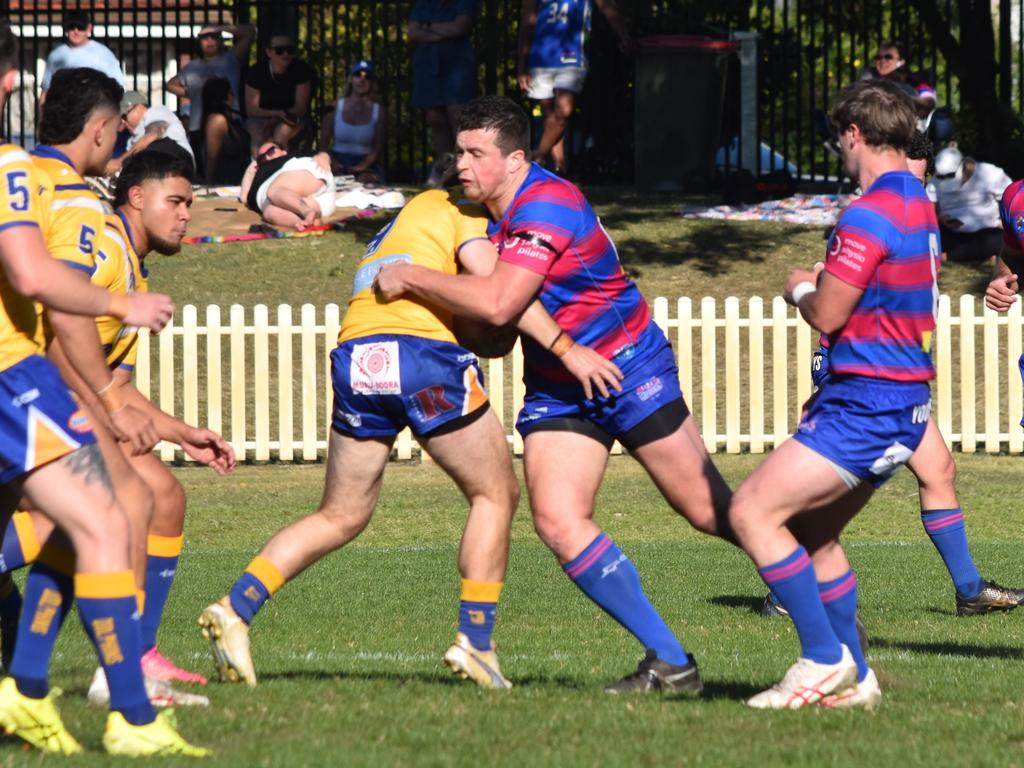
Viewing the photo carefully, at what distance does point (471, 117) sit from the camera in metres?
6.39

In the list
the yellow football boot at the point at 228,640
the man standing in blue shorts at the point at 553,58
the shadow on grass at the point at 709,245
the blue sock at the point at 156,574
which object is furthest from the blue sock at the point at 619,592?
the man standing in blue shorts at the point at 553,58

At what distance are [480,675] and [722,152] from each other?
20.1 meters

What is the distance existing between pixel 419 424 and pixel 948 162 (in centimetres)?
1308

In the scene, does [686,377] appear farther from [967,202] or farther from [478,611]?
[478,611]

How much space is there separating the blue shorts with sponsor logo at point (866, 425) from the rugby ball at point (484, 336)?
1.23 metres

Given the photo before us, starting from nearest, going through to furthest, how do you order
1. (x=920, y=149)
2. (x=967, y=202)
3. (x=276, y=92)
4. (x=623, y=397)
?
1. (x=623, y=397)
2. (x=920, y=149)
3. (x=967, y=202)
4. (x=276, y=92)

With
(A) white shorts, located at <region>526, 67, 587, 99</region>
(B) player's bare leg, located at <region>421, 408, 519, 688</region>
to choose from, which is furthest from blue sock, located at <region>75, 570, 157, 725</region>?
(A) white shorts, located at <region>526, 67, 587, 99</region>

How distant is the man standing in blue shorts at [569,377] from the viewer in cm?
618

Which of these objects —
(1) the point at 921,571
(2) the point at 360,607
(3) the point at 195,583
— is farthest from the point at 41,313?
(1) the point at 921,571

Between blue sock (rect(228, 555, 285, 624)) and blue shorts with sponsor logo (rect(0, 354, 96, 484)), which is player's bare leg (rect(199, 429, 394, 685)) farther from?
blue shorts with sponsor logo (rect(0, 354, 96, 484))

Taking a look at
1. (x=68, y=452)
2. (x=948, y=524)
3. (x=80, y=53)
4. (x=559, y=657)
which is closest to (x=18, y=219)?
(x=68, y=452)

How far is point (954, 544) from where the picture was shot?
334 inches

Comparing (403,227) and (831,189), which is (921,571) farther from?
(831,189)

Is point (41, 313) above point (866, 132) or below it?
below
